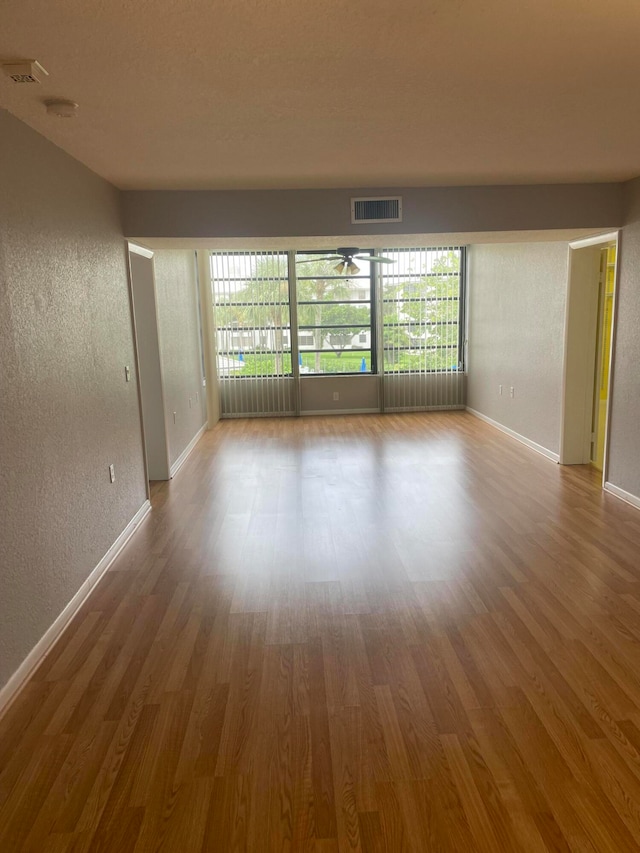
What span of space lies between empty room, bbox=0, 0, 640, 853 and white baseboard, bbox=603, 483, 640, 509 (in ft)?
0.23

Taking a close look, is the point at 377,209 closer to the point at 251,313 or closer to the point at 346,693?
the point at 346,693

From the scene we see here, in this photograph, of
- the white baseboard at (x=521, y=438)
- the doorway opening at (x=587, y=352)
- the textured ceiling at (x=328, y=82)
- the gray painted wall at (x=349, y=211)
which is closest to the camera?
the textured ceiling at (x=328, y=82)

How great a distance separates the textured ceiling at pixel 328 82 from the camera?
175 cm

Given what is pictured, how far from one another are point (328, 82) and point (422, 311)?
21.8 feet

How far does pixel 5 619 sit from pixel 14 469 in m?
0.61

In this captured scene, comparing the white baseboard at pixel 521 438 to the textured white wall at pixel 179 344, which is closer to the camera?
the textured white wall at pixel 179 344

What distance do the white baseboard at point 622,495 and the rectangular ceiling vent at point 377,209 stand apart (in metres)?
2.78

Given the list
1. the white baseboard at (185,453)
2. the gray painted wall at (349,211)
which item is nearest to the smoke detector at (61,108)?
the gray painted wall at (349,211)

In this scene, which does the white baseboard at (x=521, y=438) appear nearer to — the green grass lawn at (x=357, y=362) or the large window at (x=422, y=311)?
the green grass lawn at (x=357, y=362)

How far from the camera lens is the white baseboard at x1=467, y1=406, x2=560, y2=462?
582 cm

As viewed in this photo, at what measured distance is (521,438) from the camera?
662 centimetres

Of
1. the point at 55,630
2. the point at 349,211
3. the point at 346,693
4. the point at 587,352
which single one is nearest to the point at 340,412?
the point at 587,352

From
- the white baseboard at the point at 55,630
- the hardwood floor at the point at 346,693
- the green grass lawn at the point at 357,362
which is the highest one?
the green grass lawn at the point at 357,362

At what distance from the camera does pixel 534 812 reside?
69.4 inches
